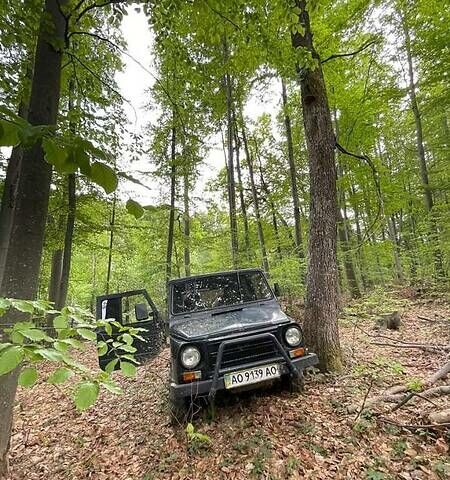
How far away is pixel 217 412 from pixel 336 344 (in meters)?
1.98

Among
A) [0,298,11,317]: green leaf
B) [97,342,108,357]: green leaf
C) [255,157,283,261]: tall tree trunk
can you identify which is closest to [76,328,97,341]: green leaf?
[97,342,108,357]: green leaf

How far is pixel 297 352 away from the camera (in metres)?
3.77

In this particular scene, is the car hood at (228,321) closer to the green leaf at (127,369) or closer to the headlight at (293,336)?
the headlight at (293,336)

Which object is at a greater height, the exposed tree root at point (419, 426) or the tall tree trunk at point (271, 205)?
the tall tree trunk at point (271, 205)

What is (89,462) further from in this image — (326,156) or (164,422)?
(326,156)

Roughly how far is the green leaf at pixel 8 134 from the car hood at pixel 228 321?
3.11 metres

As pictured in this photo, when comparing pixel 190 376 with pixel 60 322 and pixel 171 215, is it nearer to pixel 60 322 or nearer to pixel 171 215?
pixel 60 322

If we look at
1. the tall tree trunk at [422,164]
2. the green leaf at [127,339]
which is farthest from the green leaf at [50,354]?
the tall tree trunk at [422,164]

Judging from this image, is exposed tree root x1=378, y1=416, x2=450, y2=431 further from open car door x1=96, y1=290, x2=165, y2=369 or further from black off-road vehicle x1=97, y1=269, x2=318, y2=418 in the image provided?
open car door x1=96, y1=290, x2=165, y2=369

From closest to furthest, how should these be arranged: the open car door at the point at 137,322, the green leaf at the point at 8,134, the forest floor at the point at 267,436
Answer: the green leaf at the point at 8,134 < the forest floor at the point at 267,436 < the open car door at the point at 137,322

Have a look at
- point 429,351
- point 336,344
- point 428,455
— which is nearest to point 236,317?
point 336,344

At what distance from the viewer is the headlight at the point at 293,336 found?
3.79m

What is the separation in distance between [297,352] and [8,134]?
3.67m

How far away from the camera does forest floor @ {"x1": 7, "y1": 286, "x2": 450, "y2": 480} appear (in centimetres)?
277
